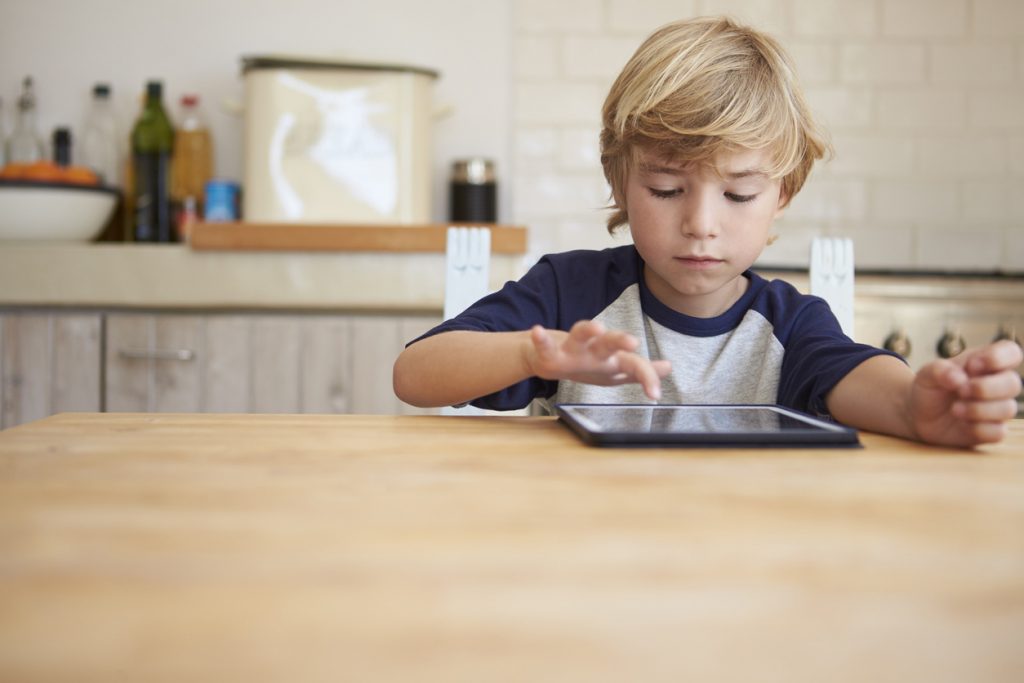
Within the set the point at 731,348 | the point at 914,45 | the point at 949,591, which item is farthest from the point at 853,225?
the point at 949,591

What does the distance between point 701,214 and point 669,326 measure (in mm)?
195

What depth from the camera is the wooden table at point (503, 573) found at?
0.87 ft

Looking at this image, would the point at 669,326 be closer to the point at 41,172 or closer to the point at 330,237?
the point at 330,237

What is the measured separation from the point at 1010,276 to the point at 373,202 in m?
1.36

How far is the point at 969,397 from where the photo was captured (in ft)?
2.08

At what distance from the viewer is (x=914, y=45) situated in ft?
8.21

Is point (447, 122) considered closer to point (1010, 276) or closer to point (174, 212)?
point (174, 212)

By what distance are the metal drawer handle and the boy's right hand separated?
4.69 ft

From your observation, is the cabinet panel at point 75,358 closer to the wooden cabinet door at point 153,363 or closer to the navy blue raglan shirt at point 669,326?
the wooden cabinet door at point 153,363

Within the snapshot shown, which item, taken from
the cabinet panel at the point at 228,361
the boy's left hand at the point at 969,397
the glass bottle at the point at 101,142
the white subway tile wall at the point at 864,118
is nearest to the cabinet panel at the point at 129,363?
the cabinet panel at the point at 228,361

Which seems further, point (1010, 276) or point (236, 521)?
point (1010, 276)

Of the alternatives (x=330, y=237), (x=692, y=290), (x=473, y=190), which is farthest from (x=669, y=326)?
(x=473, y=190)

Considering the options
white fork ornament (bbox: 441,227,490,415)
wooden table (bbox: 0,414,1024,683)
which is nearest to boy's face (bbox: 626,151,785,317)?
white fork ornament (bbox: 441,227,490,415)

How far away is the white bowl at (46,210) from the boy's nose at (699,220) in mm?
1578
